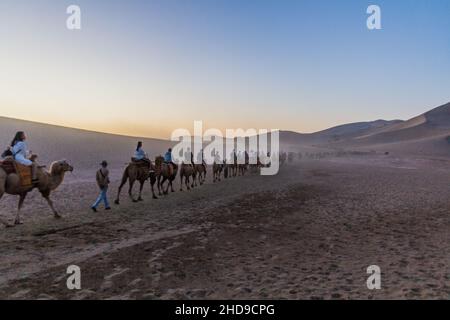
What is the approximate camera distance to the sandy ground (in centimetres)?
505

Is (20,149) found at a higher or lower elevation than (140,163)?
higher

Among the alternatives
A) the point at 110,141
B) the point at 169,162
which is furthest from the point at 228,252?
the point at 110,141

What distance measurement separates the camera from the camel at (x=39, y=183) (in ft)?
29.2

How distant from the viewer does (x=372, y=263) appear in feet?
21.0

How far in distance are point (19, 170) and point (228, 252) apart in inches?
251

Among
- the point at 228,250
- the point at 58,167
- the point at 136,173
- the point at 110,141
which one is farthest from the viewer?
the point at 110,141

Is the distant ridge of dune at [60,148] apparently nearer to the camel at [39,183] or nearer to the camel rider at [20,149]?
the camel at [39,183]

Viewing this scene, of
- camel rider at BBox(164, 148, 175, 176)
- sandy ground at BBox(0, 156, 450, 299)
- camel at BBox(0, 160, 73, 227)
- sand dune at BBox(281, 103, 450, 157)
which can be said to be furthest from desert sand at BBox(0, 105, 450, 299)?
sand dune at BBox(281, 103, 450, 157)

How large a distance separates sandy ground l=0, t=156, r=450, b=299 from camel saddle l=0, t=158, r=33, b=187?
125 centimetres

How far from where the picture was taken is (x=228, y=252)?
7047 mm

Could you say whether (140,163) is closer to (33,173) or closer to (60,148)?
(33,173)

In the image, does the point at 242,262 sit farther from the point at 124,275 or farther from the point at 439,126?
the point at 439,126

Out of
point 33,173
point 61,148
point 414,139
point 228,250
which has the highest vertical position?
point 414,139

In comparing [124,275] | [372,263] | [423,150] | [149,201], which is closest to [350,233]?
[372,263]
